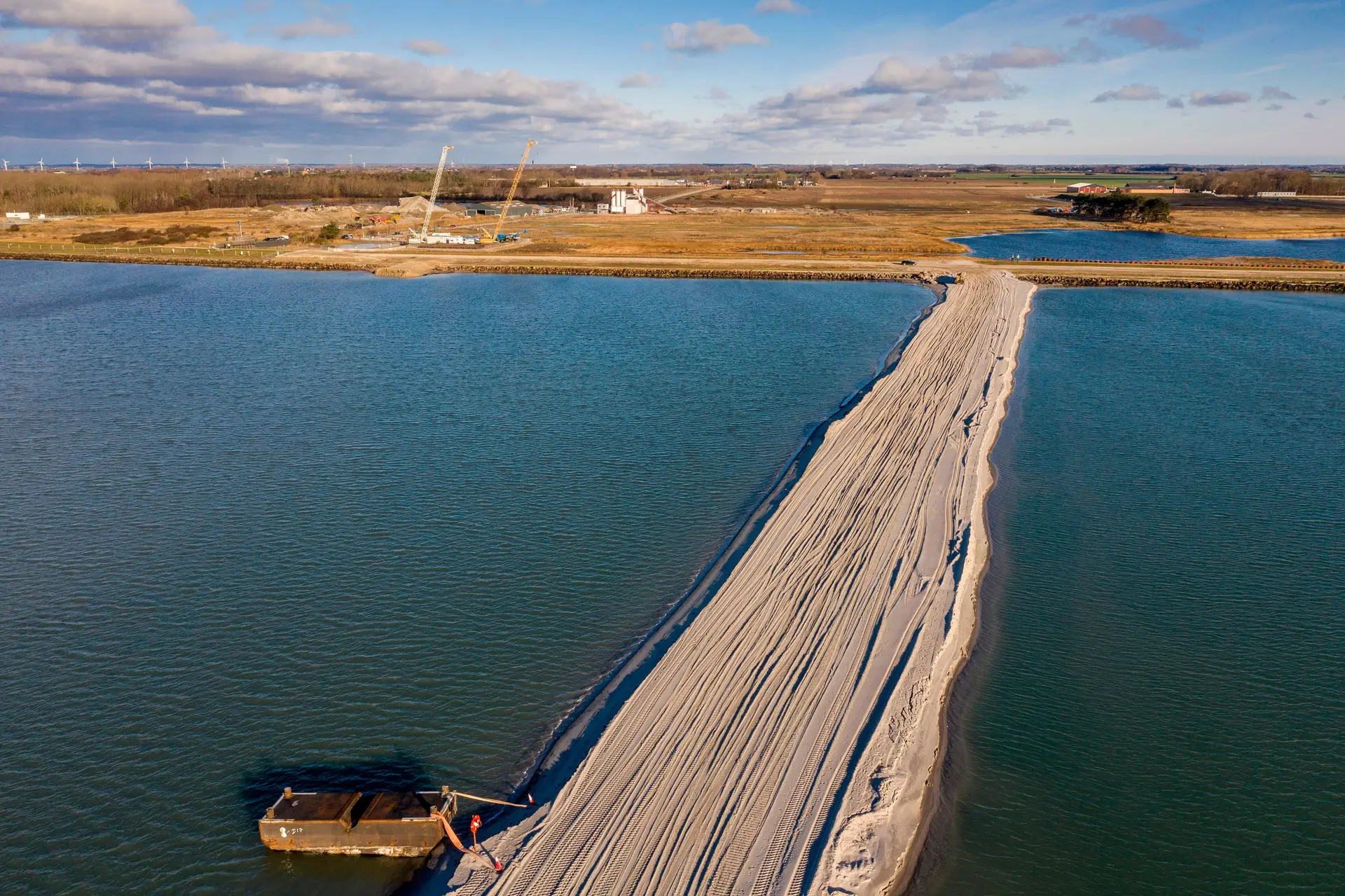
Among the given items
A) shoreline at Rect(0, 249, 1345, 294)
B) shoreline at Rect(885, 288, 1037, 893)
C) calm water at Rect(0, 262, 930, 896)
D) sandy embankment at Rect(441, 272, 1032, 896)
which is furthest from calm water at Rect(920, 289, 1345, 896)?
shoreline at Rect(0, 249, 1345, 294)

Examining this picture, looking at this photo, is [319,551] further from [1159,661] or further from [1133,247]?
[1133,247]

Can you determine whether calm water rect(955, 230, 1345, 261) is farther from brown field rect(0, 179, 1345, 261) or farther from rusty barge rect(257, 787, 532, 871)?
rusty barge rect(257, 787, 532, 871)

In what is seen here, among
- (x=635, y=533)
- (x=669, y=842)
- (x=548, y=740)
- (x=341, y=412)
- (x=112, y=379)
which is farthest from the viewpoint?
(x=112, y=379)

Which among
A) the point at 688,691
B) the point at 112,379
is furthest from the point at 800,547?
the point at 112,379

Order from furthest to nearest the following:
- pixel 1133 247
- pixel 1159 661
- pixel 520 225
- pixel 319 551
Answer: pixel 520 225
pixel 1133 247
pixel 319 551
pixel 1159 661

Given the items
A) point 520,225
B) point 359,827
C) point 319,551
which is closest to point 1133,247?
point 520,225

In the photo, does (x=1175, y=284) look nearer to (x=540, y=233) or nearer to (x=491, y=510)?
(x=491, y=510)
